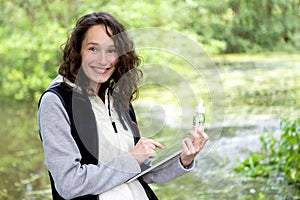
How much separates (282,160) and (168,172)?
298 cm

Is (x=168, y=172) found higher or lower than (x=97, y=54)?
lower

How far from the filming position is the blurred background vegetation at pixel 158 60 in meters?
4.40

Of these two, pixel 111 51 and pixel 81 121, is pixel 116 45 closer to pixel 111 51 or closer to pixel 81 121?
pixel 111 51

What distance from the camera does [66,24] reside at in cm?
918

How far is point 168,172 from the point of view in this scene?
1756 mm

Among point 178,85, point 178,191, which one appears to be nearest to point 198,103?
point 178,85

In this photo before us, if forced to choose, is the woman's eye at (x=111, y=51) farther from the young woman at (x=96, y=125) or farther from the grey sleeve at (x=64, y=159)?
the grey sleeve at (x=64, y=159)

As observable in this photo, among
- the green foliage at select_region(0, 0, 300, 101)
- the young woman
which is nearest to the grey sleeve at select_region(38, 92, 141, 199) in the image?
the young woman

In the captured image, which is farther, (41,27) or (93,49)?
(41,27)

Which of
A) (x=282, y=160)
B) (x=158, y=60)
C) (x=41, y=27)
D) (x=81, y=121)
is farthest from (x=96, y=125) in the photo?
(x=41, y=27)

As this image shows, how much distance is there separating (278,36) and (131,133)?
19263mm

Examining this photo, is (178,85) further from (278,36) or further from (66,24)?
(278,36)

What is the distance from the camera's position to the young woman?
4.83 feet

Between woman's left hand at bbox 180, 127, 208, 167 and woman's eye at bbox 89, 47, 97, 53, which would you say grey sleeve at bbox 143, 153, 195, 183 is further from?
woman's eye at bbox 89, 47, 97, 53
